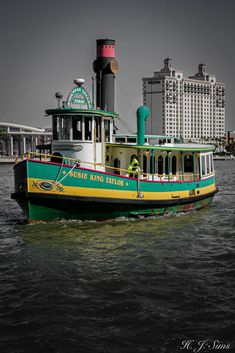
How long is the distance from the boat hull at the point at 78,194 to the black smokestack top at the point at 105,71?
27.2 feet

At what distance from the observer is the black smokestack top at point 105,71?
26.6 metres

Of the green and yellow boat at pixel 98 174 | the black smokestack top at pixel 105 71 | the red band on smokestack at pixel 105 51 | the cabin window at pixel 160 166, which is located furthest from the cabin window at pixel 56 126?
the red band on smokestack at pixel 105 51

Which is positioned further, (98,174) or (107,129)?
(107,129)

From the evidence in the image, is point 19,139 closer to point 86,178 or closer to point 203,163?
point 203,163

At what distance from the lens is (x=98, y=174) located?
710 inches

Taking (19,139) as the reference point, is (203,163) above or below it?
below

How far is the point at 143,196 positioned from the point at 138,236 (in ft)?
10.3

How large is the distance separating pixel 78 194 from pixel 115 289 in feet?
23.3

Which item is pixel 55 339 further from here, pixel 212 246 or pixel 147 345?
pixel 212 246

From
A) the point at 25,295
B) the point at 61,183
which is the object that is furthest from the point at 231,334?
the point at 61,183

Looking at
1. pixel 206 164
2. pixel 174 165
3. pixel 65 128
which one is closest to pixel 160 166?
pixel 174 165

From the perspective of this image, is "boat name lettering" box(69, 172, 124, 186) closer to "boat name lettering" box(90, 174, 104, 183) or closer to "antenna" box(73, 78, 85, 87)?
"boat name lettering" box(90, 174, 104, 183)

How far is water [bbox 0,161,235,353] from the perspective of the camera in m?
8.73

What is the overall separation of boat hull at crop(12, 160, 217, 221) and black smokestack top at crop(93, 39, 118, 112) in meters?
8.28
